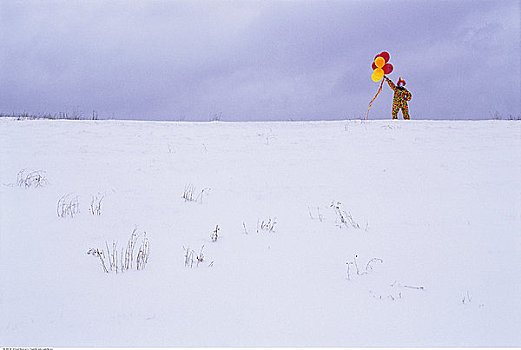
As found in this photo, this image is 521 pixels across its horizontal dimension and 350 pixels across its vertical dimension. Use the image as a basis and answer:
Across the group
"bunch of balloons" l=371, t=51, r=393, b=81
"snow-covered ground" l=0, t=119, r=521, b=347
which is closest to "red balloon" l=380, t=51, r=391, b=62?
"bunch of balloons" l=371, t=51, r=393, b=81

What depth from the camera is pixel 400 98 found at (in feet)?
46.9

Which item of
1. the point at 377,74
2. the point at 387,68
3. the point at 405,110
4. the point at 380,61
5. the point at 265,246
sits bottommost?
the point at 265,246

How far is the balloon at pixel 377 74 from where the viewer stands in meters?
13.5

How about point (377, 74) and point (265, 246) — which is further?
point (377, 74)

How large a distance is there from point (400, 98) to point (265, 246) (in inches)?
448

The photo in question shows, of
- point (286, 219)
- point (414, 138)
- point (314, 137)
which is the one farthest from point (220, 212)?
point (414, 138)

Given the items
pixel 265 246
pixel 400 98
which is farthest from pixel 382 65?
pixel 265 246

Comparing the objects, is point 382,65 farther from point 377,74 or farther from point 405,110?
point 405,110

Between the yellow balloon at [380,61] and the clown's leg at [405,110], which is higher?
the yellow balloon at [380,61]

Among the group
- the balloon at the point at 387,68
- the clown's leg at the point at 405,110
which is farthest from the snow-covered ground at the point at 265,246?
the clown's leg at the point at 405,110

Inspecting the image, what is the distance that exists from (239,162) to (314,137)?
2900 mm

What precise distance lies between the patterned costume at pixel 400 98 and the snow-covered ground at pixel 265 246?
576cm

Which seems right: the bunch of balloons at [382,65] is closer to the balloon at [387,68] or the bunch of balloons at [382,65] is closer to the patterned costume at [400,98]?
the balloon at [387,68]

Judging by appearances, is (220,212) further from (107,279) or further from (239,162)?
(239,162)
